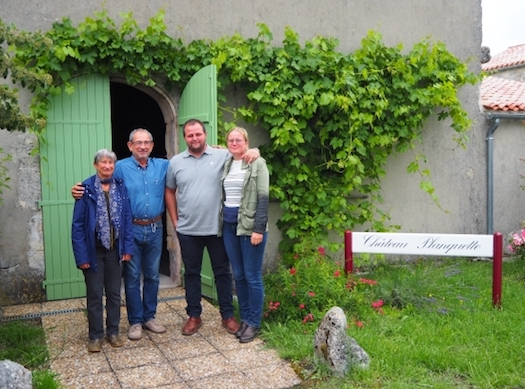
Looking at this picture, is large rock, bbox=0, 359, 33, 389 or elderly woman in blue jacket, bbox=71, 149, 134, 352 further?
elderly woman in blue jacket, bbox=71, 149, 134, 352

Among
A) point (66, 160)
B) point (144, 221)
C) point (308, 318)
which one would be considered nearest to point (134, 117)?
point (66, 160)

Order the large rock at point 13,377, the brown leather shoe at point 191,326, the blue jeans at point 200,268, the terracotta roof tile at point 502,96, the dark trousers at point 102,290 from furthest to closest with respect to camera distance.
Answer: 1. the terracotta roof tile at point 502,96
2. the brown leather shoe at point 191,326
3. the blue jeans at point 200,268
4. the dark trousers at point 102,290
5. the large rock at point 13,377

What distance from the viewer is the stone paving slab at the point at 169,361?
4.00 m

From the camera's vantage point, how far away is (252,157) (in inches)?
181

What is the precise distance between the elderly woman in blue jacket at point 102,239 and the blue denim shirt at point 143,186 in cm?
12

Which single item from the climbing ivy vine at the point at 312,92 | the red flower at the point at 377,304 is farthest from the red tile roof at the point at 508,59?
the red flower at the point at 377,304

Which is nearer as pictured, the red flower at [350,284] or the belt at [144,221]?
the belt at [144,221]

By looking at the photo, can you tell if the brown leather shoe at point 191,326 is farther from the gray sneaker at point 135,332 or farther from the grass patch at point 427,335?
the grass patch at point 427,335

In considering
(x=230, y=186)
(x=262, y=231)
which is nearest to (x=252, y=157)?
(x=230, y=186)

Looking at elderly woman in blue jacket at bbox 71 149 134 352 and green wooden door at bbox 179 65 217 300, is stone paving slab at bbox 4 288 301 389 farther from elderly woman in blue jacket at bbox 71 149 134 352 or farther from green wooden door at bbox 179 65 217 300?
green wooden door at bbox 179 65 217 300

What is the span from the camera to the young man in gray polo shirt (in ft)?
15.6

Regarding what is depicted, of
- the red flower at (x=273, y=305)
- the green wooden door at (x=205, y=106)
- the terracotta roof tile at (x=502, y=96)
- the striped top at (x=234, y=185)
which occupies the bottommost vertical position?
the red flower at (x=273, y=305)

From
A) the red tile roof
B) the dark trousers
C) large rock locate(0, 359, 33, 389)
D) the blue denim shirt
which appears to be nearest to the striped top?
the blue denim shirt

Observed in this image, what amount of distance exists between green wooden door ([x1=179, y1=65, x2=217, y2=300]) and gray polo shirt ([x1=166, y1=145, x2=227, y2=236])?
35.8 inches
